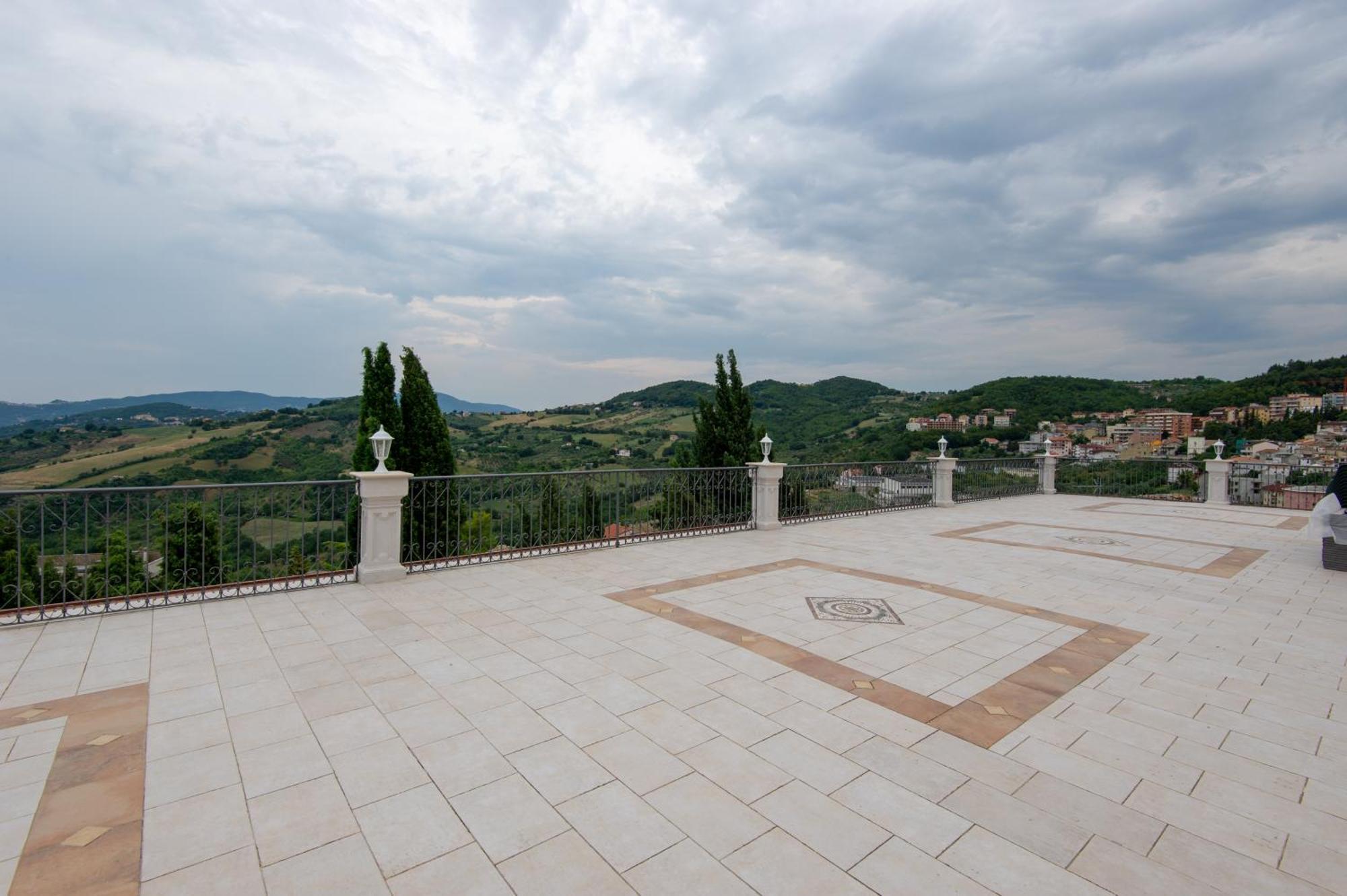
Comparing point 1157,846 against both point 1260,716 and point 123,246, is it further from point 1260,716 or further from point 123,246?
point 123,246

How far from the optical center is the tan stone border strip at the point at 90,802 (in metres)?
1.78

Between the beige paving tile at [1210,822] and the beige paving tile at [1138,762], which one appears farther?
the beige paving tile at [1138,762]

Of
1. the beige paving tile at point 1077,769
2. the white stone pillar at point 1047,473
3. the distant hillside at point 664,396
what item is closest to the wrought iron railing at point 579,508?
the beige paving tile at point 1077,769

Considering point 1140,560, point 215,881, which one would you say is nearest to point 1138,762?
point 215,881

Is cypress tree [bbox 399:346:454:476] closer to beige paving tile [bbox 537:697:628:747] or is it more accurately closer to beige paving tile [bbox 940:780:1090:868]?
beige paving tile [bbox 537:697:628:747]

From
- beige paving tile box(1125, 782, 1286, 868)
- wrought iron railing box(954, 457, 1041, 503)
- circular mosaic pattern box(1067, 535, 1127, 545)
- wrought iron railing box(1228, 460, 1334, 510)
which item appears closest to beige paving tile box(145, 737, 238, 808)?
beige paving tile box(1125, 782, 1286, 868)

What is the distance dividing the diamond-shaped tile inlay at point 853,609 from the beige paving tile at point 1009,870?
2.54 metres

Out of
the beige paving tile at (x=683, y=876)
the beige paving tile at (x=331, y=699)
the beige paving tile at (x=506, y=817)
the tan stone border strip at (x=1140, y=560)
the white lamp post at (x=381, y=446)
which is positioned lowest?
the tan stone border strip at (x=1140, y=560)

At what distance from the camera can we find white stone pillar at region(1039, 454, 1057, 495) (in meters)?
14.5

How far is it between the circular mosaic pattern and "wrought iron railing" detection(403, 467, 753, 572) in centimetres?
466

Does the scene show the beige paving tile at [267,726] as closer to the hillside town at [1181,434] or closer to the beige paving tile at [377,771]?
the beige paving tile at [377,771]

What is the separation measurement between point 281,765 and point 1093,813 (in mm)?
3229

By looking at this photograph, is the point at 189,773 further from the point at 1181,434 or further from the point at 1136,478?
the point at 1181,434

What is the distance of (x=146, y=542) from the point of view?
4.48 meters
